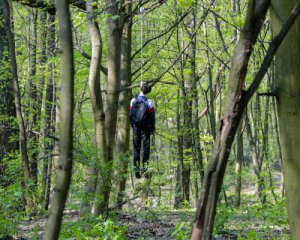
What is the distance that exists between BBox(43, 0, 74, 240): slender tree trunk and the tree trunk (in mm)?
2137

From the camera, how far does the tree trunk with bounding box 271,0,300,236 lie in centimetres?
390

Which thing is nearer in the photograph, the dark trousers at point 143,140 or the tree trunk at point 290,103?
the tree trunk at point 290,103

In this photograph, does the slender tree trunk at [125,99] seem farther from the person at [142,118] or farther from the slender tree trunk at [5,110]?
the slender tree trunk at [5,110]

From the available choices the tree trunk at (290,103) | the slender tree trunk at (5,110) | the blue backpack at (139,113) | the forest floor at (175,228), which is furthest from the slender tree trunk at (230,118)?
the slender tree trunk at (5,110)

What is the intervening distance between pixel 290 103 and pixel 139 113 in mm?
5112

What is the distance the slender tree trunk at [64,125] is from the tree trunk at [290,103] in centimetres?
214

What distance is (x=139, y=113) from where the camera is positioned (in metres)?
8.80

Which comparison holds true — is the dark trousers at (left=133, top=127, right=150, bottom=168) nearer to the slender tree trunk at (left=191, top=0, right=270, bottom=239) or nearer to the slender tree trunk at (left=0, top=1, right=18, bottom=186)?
the slender tree trunk at (left=0, top=1, right=18, bottom=186)

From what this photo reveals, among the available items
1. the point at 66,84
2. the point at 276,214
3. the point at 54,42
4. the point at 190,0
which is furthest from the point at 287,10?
the point at 54,42

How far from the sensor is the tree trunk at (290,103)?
3.90m

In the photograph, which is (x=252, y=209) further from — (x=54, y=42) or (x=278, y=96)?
(x=54, y=42)

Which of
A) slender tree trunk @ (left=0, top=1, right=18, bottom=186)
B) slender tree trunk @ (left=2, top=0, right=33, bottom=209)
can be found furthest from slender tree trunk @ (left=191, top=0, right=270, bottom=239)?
slender tree trunk @ (left=0, top=1, right=18, bottom=186)

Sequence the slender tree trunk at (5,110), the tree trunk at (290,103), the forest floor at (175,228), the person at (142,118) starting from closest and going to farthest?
the tree trunk at (290,103)
the forest floor at (175,228)
the person at (142,118)
the slender tree trunk at (5,110)

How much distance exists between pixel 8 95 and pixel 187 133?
641 cm
